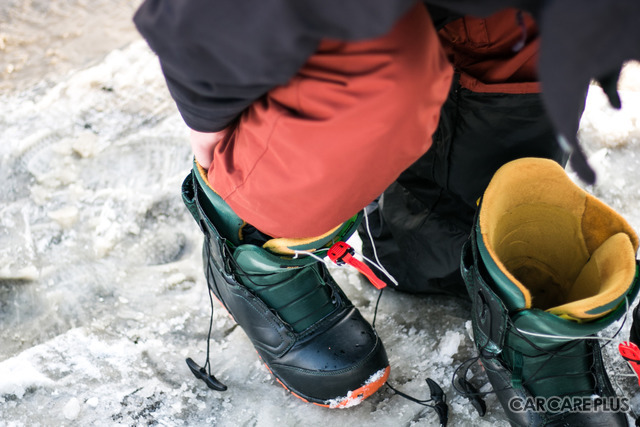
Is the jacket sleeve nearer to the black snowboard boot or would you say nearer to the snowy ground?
the black snowboard boot

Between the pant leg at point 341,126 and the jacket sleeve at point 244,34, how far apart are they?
1.6 inches

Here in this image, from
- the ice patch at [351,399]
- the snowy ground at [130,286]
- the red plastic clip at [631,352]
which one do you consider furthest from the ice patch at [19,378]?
the red plastic clip at [631,352]

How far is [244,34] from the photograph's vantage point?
548 millimetres

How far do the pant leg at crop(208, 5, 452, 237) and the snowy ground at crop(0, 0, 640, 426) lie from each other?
0.41 m

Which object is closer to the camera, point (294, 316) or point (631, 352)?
point (631, 352)

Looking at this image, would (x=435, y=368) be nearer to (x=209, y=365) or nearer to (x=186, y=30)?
(x=209, y=365)

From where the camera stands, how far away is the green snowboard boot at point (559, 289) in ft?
2.46

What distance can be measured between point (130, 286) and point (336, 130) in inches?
29.0

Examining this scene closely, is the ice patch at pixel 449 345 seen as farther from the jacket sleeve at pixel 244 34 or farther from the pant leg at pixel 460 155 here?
the jacket sleeve at pixel 244 34

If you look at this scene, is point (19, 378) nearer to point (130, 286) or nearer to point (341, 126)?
point (130, 286)

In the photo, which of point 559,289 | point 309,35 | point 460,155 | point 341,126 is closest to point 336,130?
point 341,126

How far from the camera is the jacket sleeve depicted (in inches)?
20.2

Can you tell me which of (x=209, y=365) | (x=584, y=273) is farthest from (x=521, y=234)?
(x=209, y=365)

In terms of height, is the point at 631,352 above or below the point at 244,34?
below
